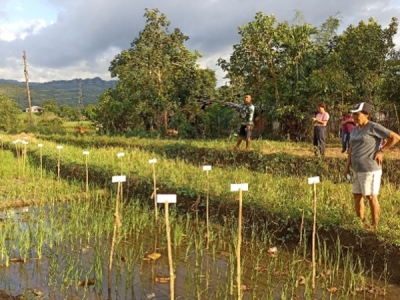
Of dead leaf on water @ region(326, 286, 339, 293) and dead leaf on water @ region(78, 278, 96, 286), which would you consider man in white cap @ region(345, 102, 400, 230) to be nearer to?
dead leaf on water @ region(326, 286, 339, 293)

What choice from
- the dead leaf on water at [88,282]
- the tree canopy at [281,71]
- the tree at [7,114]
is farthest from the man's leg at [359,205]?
the tree at [7,114]

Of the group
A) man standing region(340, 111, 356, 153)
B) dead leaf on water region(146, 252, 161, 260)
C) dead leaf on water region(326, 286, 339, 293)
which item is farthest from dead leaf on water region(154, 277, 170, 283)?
man standing region(340, 111, 356, 153)

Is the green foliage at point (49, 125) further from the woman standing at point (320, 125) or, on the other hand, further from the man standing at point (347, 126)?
the woman standing at point (320, 125)

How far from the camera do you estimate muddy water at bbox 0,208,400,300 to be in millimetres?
3289

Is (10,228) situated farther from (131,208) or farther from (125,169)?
(125,169)

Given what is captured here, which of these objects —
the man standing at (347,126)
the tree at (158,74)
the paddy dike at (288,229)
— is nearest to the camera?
the paddy dike at (288,229)

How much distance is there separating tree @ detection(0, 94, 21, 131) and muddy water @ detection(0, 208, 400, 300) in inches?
819

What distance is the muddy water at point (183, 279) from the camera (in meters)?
3.29

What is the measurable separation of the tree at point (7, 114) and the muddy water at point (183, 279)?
819 inches

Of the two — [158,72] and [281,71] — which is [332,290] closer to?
[281,71]

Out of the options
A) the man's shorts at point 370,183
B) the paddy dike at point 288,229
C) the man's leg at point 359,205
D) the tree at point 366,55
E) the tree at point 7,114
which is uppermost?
the tree at point 366,55

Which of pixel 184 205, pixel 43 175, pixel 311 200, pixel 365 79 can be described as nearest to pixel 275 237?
pixel 311 200

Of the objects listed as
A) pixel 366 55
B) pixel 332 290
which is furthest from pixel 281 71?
pixel 332 290

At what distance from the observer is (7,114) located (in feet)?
75.0
